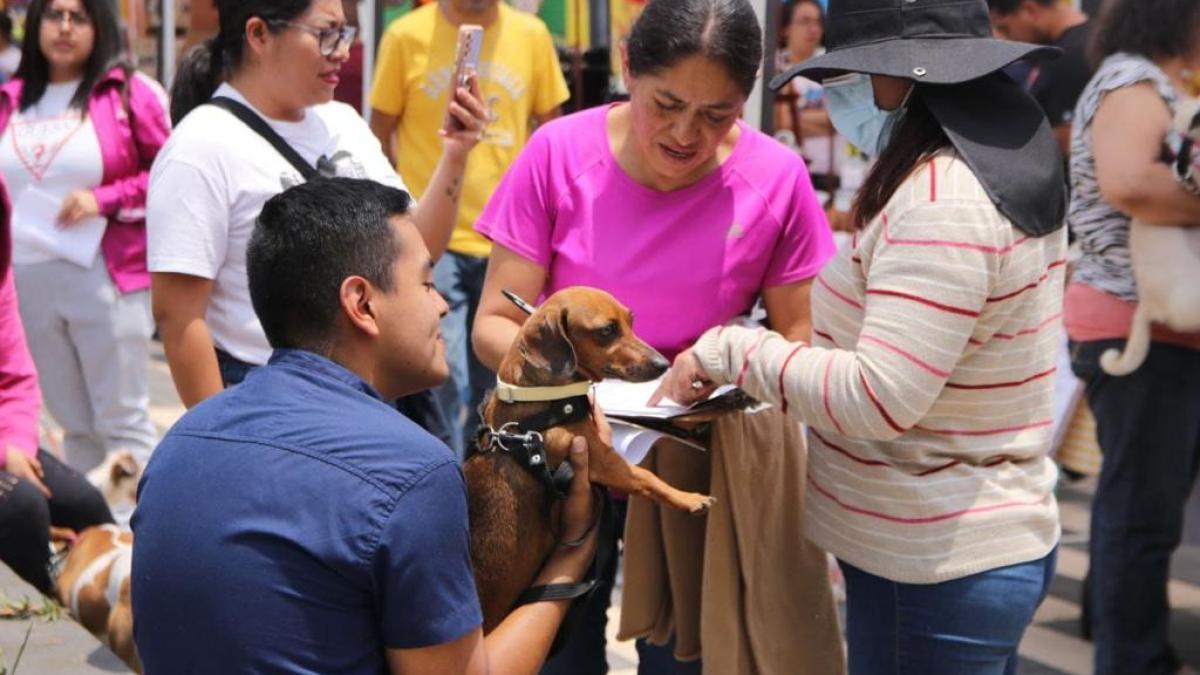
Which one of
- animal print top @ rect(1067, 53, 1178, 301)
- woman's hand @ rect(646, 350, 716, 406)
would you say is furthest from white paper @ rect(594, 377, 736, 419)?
animal print top @ rect(1067, 53, 1178, 301)

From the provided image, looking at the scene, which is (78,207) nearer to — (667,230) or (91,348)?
(91,348)

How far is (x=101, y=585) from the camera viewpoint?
166 inches

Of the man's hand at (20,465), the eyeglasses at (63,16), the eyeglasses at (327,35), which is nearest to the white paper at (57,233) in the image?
the eyeglasses at (63,16)

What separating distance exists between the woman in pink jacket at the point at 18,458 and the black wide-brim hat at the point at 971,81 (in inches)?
93.7

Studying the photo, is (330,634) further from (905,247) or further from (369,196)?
(905,247)

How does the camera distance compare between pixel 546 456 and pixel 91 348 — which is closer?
pixel 546 456

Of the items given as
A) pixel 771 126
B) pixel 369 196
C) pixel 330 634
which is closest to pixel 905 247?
pixel 369 196

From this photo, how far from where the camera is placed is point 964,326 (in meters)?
2.44

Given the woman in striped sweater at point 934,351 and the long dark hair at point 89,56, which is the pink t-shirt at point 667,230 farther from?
the long dark hair at point 89,56

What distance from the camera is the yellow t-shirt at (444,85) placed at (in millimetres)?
6270

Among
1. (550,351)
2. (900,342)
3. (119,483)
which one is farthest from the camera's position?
(119,483)

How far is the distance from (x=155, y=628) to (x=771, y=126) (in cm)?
356

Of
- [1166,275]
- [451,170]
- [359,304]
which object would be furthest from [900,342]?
[1166,275]

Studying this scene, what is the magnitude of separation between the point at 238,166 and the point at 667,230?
3.45 ft
